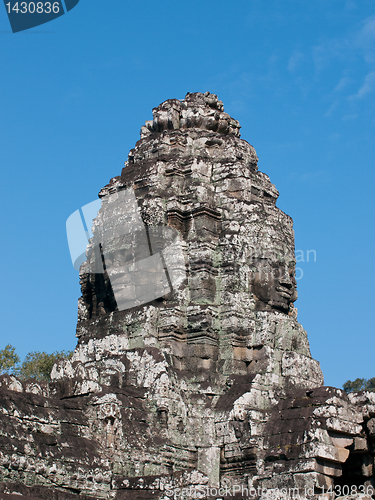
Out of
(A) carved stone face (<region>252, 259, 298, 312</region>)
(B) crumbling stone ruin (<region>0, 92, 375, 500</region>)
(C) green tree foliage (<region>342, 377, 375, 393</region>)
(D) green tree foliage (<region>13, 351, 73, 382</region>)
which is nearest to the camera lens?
(B) crumbling stone ruin (<region>0, 92, 375, 500</region>)

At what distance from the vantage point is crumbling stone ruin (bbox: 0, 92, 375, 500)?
54.7 ft

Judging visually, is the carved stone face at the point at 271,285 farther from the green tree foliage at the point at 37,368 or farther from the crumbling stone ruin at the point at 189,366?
the green tree foliage at the point at 37,368

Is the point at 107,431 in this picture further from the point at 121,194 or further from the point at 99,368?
the point at 121,194

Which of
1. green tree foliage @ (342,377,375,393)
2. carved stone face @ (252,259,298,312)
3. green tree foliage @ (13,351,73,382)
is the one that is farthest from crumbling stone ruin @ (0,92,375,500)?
green tree foliage @ (342,377,375,393)

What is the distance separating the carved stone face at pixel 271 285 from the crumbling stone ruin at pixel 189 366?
0.12 feet

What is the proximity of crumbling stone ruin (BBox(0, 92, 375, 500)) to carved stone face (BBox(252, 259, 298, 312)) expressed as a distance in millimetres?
37

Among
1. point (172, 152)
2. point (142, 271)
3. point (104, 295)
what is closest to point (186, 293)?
point (142, 271)

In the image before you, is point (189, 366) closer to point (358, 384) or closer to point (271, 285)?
point (271, 285)

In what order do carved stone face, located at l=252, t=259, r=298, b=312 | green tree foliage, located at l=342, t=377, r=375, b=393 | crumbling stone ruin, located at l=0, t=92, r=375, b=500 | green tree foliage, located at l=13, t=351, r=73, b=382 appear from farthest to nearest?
green tree foliage, located at l=342, t=377, r=375, b=393
green tree foliage, located at l=13, t=351, r=73, b=382
carved stone face, located at l=252, t=259, r=298, b=312
crumbling stone ruin, located at l=0, t=92, r=375, b=500

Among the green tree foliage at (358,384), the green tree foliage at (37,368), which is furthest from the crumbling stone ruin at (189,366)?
the green tree foliage at (358,384)

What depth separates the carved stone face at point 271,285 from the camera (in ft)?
69.7

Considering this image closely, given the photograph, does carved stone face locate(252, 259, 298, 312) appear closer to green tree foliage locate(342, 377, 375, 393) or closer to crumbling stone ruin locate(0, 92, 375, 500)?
crumbling stone ruin locate(0, 92, 375, 500)

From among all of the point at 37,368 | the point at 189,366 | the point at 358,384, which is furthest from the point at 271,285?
the point at 358,384

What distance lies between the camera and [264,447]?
1814cm
